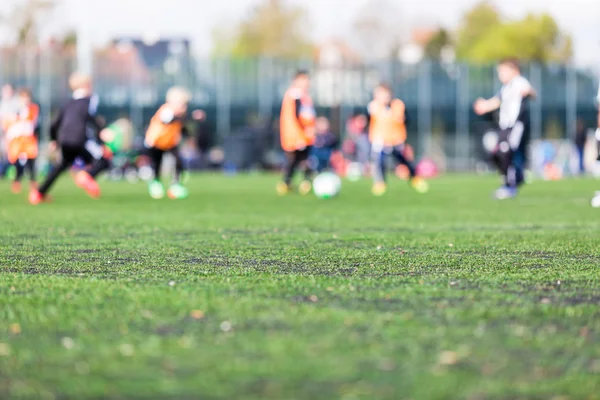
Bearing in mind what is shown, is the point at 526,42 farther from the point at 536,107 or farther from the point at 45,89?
the point at 45,89

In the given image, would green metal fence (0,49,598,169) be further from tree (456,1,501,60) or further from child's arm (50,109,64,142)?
child's arm (50,109,64,142)

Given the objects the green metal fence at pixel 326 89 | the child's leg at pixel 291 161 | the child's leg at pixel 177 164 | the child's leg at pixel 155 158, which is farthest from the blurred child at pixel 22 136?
the green metal fence at pixel 326 89

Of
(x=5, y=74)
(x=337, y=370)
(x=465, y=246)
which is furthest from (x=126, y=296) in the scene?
(x=5, y=74)

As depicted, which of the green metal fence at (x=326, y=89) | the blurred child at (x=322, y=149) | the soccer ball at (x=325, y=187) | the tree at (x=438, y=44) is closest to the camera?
the soccer ball at (x=325, y=187)

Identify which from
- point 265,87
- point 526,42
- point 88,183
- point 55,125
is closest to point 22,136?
point 88,183

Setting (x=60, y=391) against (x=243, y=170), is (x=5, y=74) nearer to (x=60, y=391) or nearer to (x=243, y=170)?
(x=243, y=170)

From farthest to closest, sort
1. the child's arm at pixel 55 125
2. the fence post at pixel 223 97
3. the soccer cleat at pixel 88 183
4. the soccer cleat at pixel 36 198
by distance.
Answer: the fence post at pixel 223 97
the soccer cleat at pixel 88 183
the child's arm at pixel 55 125
the soccer cleat at pixel 36 198

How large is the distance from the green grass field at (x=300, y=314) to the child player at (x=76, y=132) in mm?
6450

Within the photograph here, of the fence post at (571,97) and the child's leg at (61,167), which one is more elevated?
the fence post at (571,97)

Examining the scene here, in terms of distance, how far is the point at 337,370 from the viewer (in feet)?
12.0

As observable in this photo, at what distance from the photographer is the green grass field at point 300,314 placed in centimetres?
353

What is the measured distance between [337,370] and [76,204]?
12.6 meters

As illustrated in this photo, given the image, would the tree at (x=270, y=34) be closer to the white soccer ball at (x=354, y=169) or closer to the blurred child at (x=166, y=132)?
the white soccer ball at (x=354, y=169)

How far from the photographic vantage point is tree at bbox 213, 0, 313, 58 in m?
73.8
